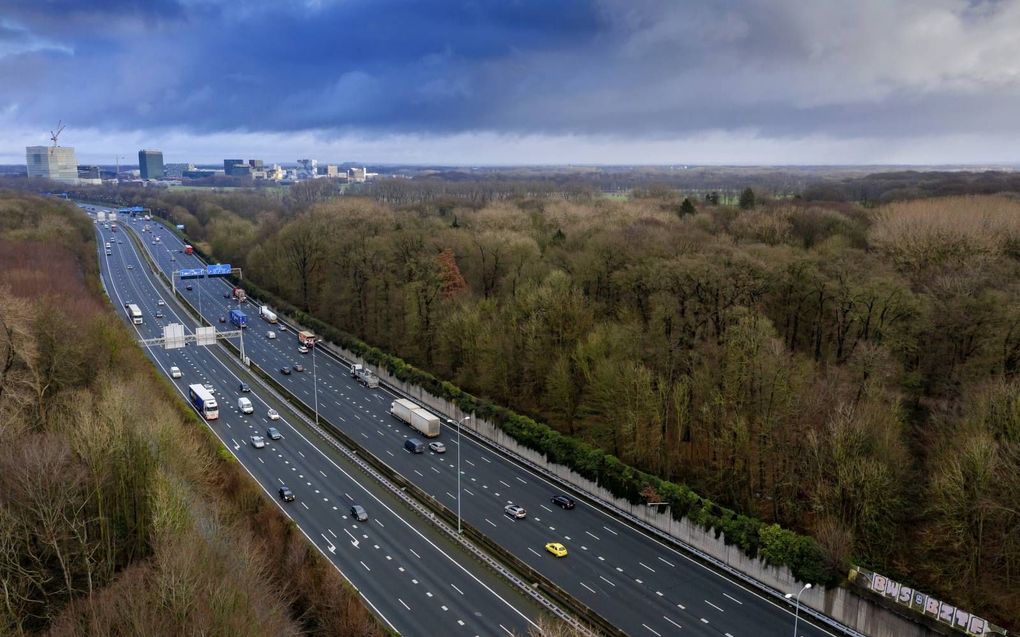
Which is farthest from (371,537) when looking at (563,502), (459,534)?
(563,502)

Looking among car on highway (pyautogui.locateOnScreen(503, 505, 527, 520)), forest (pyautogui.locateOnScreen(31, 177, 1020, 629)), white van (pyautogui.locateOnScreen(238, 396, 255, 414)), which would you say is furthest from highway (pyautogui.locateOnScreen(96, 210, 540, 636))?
forest (pyautogui.locateOnScreen(31, 177, 1020, 629))

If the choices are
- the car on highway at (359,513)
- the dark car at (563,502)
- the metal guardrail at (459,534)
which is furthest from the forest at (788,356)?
the car on highway at (359,513)

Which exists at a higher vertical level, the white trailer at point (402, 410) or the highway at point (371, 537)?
the white trailer at point (402, 410)

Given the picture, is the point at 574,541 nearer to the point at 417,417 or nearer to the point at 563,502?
the point at 563,502

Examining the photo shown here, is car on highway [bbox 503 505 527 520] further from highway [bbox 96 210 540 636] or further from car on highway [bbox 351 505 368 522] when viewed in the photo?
car on highway [bbox 351 505 368 522]

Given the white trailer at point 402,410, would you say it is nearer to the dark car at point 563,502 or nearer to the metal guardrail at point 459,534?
the metal guardrail at point 459,534

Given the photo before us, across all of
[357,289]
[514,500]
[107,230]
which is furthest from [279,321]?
[107,230]

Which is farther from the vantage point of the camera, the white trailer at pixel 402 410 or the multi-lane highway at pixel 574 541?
the white trailer at pixel 402 410
